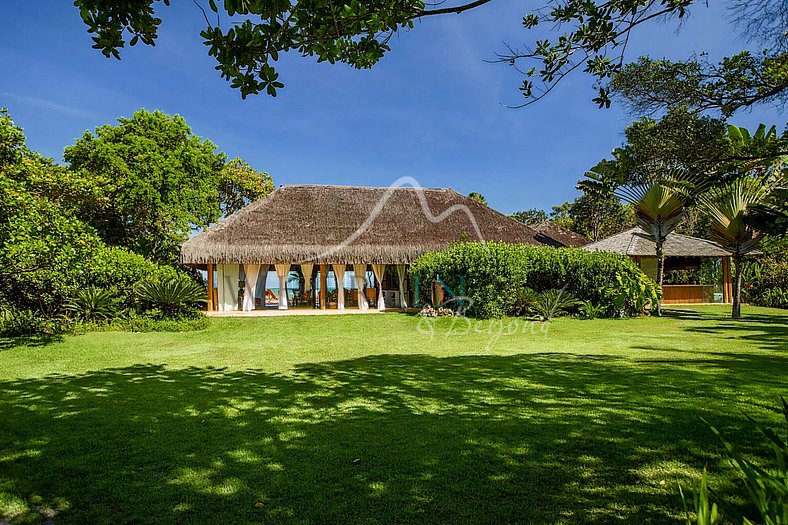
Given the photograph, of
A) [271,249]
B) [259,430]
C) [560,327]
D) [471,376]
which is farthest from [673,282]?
[259,430]

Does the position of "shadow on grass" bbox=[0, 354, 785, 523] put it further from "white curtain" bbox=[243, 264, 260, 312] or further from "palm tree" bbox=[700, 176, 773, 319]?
"white curtain" bbox=[243, 264, 260, 312]

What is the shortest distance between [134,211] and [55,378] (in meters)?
15.7

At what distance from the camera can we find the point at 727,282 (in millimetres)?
22500

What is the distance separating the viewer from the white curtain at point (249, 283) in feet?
62.5

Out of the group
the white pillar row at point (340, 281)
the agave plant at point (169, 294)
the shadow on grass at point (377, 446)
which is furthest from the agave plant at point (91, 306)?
the white pillar row at point (340, 281)

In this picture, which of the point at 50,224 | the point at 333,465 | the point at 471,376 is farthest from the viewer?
the point at 50,224

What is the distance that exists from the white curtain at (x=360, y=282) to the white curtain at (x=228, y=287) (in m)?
5.19

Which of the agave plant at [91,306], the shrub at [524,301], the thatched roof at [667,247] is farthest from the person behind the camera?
the thatched roof at [667,247]

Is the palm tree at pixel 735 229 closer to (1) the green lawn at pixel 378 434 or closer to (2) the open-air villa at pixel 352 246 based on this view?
(2) the open-air villa at pixel 352 246

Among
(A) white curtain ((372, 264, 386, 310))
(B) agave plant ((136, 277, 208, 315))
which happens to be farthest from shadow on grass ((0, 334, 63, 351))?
(A) white curtain ((372, 264, 386, 310))

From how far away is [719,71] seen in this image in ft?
12.9

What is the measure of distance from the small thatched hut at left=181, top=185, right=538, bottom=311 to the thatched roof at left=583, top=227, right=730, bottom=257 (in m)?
4.57

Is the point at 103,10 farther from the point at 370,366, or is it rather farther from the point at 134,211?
the point at 134,211

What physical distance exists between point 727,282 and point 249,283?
77.6ft
